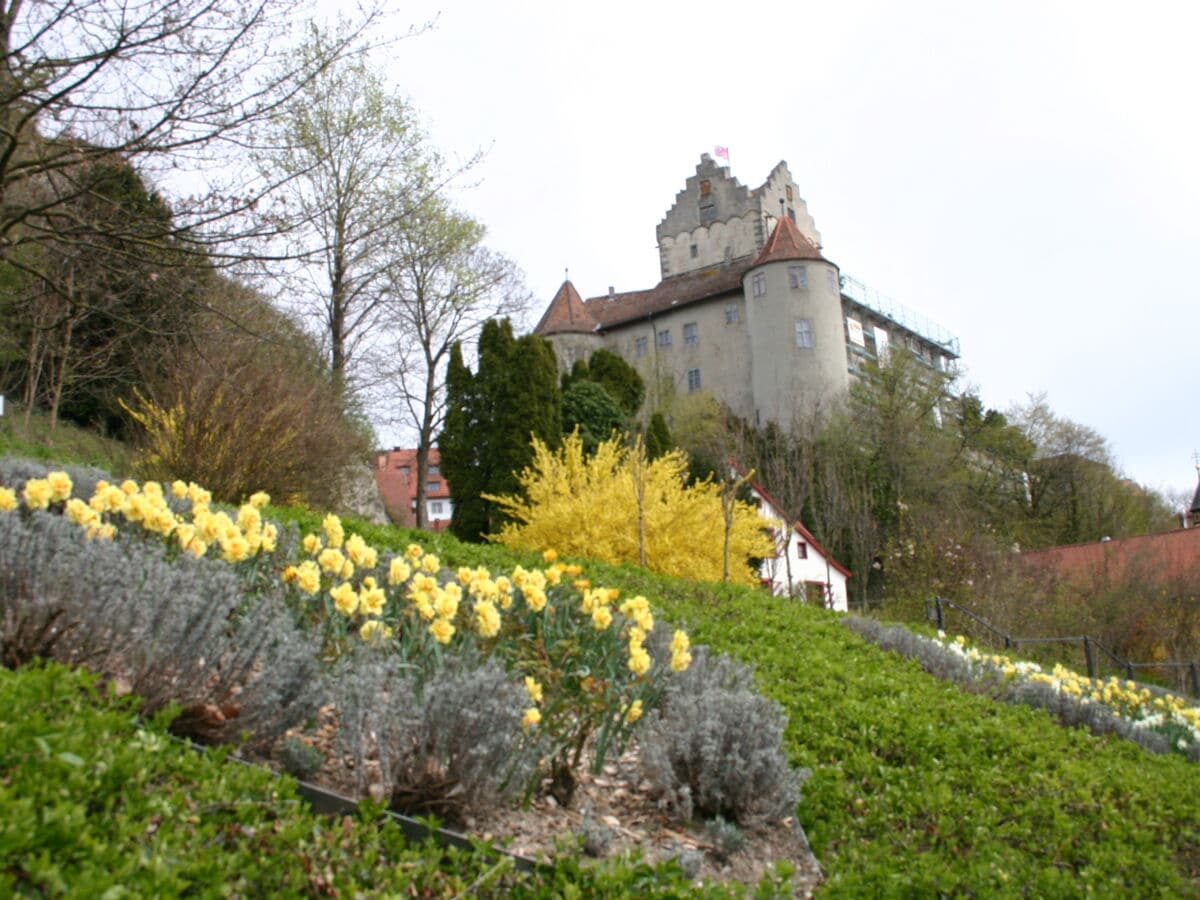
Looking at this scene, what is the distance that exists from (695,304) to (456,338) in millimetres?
20761

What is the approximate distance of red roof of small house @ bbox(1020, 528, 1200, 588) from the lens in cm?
2203

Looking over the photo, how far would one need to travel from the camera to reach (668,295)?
158 feet

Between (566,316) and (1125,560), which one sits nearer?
(1125,560)

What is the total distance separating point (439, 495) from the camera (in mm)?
59844

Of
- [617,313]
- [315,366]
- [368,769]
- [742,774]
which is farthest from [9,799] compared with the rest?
[617,313]

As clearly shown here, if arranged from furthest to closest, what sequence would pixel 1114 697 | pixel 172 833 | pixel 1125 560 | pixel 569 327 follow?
pixel 569 327 → pixel 1125 560 → pixel 1114 697 → pixel 172 833

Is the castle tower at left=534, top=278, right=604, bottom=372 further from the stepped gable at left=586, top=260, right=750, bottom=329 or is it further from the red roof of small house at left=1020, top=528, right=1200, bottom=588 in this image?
the red roof of small house at left=1020, top=528, right=1200, bottom=588

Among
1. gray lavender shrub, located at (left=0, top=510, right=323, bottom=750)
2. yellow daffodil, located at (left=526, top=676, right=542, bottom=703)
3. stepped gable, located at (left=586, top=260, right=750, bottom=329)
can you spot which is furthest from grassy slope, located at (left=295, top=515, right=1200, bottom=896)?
stepped gable, located at (left=586, top=260, right=750, bottom=329)

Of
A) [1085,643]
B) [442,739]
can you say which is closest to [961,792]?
[442,739]

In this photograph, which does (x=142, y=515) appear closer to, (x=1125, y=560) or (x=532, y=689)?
(x=532, y=689)

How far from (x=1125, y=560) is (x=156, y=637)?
24386mm

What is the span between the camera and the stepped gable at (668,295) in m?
45.8

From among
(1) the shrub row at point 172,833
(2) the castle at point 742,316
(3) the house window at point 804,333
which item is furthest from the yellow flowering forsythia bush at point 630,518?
(3) the house window at point 804,333

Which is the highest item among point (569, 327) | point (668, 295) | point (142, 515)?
point (668, 295)
